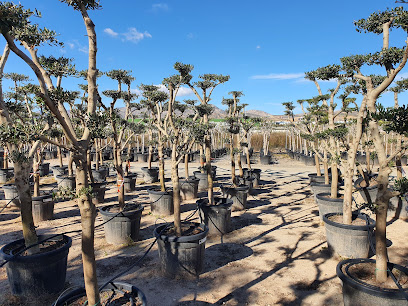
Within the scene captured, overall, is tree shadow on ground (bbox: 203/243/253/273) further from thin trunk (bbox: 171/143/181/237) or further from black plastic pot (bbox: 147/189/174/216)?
black plastic pot (bbox: 147/189/174/216)

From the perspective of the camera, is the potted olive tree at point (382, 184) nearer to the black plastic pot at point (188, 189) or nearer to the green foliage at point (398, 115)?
the green foliage at point (398, 115)

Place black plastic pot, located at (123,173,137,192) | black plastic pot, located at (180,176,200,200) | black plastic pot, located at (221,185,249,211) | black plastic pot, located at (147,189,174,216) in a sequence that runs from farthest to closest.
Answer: black plastic pot, located at (123,173,137,192)
black plastic pot, located at (180,176,200,200)
black plastic pot, located at (221,185,249,211)
black plastic pot, located at (147,189,174,216)

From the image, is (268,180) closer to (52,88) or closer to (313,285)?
(313,285)

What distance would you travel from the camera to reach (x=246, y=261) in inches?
211

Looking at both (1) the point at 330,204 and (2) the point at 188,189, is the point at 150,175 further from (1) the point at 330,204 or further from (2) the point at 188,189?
(1) the point at 330,204

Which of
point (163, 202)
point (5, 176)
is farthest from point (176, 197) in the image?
point (5, 176)

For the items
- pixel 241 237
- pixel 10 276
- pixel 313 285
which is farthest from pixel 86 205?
pixel 241 237

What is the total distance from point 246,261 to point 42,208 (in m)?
6.19

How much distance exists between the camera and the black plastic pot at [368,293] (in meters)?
3.07

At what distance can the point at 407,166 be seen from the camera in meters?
19.7

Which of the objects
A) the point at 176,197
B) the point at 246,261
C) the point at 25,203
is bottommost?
the point at 246,261

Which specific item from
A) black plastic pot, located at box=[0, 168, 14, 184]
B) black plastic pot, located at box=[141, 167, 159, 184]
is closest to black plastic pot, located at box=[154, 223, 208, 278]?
black plastic pot, located at box=[141, 167, 159, 184]

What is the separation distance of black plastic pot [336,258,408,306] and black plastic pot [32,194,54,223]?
25.6 feet

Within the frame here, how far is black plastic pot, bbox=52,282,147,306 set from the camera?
3.16 m
